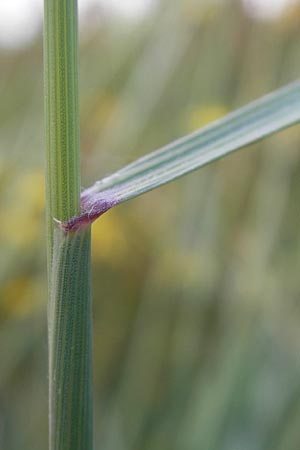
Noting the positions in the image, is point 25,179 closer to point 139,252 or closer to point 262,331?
point 139,252

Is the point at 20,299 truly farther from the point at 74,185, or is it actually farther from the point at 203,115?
the point at 74,185

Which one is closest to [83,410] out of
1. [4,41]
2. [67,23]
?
[67,23]

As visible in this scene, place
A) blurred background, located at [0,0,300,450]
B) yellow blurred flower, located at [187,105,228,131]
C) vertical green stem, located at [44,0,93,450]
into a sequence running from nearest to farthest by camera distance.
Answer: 1. vertical green stem, located at [44,0,93,450]
2. blurred background, located at [0,0,300,450]
3. yellow blurred flower, located at [187,105,228,131]

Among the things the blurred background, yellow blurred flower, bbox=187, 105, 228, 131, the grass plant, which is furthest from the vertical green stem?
yellow blurred flower, bbox=187, 105, 228, 131

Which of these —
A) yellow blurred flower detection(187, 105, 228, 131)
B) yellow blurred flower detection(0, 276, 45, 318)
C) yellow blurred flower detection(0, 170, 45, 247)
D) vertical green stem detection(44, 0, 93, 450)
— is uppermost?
yellow blurred flower detection(187, 105, 228, 131)

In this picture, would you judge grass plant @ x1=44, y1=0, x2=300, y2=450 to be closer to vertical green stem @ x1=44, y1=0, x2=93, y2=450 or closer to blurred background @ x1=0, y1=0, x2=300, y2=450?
vertical green stem @ x1=44, y1=0, x2=93, y2=450

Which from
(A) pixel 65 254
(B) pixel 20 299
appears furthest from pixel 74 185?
(B) pixel 20 299
